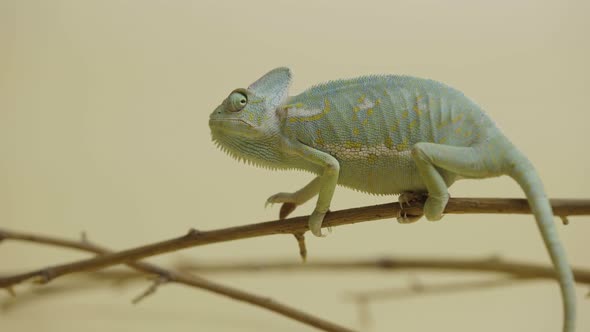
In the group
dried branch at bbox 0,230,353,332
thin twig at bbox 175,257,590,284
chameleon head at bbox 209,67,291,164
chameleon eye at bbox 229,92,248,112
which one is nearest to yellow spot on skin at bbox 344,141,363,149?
chameleon head at bbox 209,67,291,164

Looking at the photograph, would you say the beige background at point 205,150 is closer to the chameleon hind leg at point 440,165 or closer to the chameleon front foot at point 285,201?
the chameleon front foot at point 285,201

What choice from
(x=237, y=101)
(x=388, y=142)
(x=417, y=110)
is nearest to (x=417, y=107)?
(x=417, y=110)

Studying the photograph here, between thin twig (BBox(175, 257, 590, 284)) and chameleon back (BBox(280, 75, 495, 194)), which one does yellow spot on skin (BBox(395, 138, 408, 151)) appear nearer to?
chameleon back (BBox(280, 75, 495, 194))

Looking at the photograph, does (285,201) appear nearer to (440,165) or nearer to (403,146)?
(403,146)

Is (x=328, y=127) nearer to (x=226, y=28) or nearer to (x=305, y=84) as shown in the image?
(x=305, y=84)

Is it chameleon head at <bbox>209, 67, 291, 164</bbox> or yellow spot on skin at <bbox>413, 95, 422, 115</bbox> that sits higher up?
chameleon head at <bbox>209, 67, 291, 164</bbox>

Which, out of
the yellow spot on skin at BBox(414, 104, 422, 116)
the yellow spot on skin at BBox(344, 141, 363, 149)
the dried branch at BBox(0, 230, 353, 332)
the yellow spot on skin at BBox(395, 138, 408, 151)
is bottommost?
the dried branch at BBox(0, 230, 353, 332)
